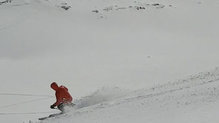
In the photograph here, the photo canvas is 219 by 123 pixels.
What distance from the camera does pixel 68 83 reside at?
23953 mm

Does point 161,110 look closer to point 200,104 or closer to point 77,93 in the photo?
point 200,104

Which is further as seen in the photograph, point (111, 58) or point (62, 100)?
point (111, 58)

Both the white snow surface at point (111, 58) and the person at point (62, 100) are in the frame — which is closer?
the white snow surface at point (111, 58)

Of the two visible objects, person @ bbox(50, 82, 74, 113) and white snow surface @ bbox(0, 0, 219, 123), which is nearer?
white snow surface @ bbox(0, 0, 219, 123)

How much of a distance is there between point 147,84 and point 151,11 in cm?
1565

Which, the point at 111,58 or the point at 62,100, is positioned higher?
the point at 111,58

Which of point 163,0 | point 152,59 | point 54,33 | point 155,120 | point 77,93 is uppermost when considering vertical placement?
point 163,0

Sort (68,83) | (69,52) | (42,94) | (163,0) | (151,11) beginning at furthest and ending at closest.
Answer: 1. (163,0)
2. (151,11)
3. (69,52)
4. (68,83)
5. (42,94)

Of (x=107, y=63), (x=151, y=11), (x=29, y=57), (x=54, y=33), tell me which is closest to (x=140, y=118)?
(x=107, y=63)

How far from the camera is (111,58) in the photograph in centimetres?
2873

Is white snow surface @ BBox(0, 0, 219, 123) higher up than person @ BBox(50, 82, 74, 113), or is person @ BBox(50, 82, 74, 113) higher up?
white snow surface @ BBox(0, 0, 219, 123)

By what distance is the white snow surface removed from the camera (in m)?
12.3

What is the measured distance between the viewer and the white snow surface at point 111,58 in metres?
12.3

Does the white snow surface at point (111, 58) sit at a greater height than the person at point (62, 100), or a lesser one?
greater
